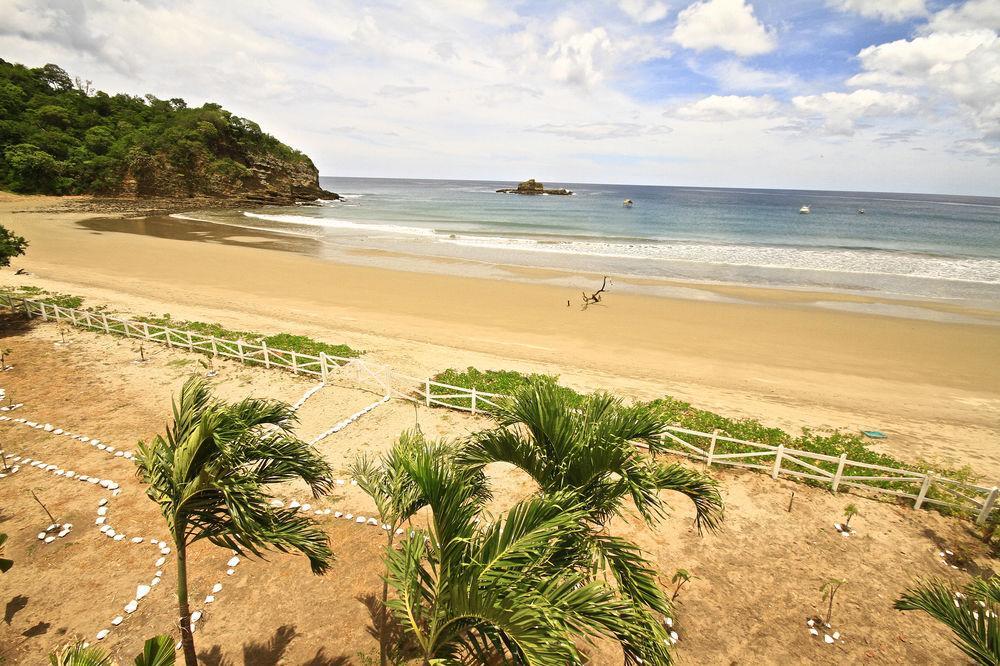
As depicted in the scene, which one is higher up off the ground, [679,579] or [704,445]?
[704,445]

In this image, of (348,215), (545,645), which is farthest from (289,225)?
(545,645)

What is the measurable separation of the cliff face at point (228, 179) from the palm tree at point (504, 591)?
95.4m

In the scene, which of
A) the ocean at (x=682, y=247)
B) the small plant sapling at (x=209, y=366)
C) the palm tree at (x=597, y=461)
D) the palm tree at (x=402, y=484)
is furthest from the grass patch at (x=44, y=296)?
the palm tree at (x=597, y=461)

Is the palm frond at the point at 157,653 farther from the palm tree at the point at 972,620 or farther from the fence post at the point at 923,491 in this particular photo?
the fence post at the point at 923,491

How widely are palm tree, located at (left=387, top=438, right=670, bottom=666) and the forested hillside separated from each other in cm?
9562

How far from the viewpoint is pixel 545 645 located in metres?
3.38

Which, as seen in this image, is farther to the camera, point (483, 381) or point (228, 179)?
point (228, 179)

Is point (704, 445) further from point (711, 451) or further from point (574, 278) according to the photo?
point (574, 278)

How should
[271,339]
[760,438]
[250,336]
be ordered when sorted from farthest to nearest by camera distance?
[250,336]
[271,339]
[760,438]

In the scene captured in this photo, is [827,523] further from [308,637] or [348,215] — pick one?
[348,215]

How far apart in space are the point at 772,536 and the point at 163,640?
9733 mm

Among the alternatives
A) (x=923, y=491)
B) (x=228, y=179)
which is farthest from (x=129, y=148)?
(x=923, y=491)

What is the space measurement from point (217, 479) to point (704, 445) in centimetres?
1087

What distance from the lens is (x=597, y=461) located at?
16.0ft
